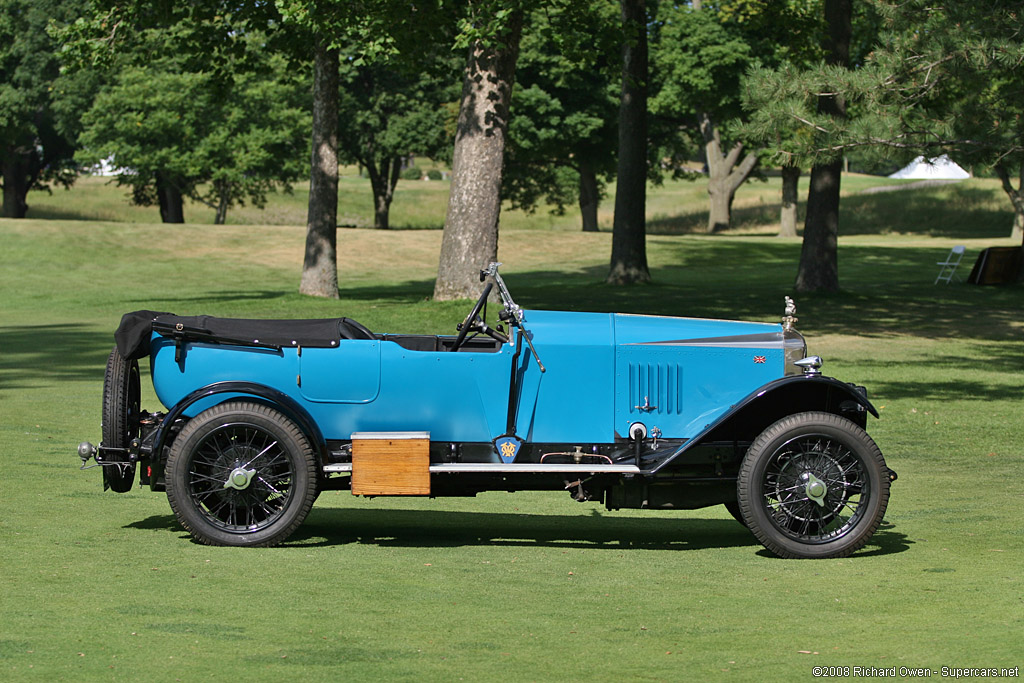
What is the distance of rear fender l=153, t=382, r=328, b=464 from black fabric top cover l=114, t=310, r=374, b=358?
288 millimetres

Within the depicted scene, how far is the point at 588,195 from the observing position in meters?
61.5

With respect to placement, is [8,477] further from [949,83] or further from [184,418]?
[949,83]

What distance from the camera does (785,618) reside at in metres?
5.56

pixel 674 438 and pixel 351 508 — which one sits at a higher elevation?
pixel 674 438

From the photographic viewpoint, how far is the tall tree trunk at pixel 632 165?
29062 millimetres

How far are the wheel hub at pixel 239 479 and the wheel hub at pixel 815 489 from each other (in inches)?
123

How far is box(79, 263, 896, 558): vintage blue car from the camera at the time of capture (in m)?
6.71

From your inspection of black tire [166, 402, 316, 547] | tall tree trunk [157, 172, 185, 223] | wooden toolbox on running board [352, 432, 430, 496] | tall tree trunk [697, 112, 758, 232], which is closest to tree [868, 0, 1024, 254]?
wooden toolbox on running board [352, 432, 430, 496]

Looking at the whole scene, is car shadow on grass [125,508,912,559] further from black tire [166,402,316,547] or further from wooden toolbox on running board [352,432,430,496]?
wooden toolbox on running board [352,432,430,496]

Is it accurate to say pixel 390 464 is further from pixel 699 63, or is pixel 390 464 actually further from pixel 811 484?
pixel 699 63

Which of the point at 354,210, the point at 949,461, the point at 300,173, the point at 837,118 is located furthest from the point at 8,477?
the point at 354,210

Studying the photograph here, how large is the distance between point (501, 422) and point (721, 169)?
178ft

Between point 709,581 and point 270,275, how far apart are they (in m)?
35.2

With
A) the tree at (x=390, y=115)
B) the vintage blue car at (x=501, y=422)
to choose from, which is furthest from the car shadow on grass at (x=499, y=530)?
the tree at (x=390, y=115)
